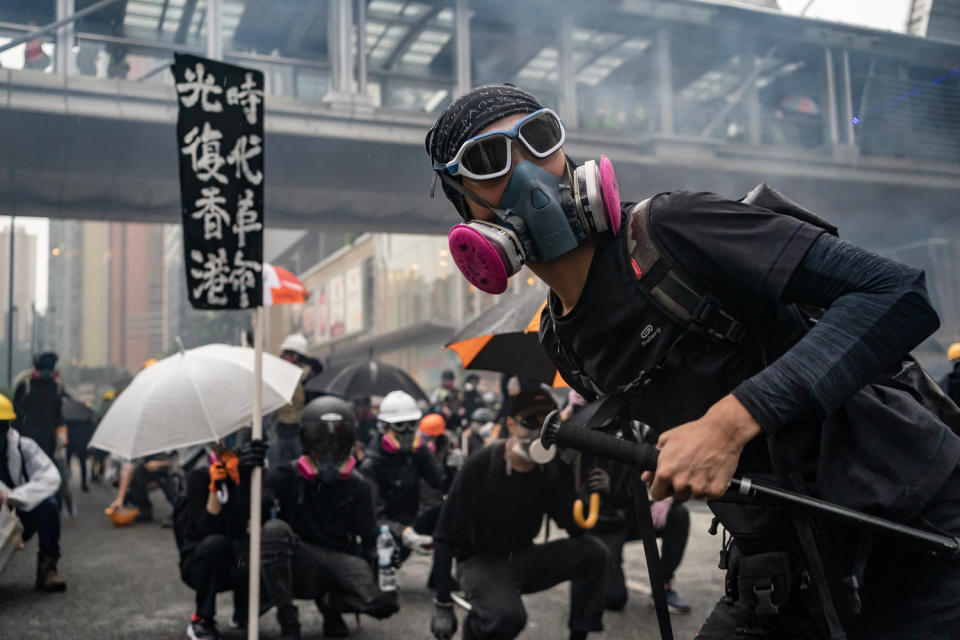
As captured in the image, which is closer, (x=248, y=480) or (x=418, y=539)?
(x=248, y=480)

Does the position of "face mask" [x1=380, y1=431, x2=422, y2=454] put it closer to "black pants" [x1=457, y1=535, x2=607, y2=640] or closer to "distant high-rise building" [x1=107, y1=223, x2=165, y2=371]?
"black pants" [x1=457, y1=535, x2=607, y2=640]

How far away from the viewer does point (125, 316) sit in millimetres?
83500

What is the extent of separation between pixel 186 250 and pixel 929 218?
77.6ft

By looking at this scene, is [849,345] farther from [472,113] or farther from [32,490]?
[32,490]

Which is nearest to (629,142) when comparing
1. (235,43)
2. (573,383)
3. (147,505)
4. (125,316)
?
(235,43)

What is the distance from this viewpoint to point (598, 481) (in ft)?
16.9

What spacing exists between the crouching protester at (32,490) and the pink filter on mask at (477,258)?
216 inches

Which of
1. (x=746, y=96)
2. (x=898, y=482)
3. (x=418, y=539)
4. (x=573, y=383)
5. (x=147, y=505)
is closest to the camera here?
(x=898, y=482)

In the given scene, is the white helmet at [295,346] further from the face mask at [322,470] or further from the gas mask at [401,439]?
the face mask at [322,470]

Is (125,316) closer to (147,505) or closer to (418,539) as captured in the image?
(147,505)

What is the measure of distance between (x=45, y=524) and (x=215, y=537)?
2.04 m

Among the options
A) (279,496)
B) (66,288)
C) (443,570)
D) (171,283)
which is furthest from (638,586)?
(66,288)

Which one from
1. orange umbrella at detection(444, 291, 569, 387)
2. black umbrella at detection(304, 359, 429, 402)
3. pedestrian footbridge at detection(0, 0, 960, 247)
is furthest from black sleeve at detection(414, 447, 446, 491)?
pedestrian footbridge at detection(0, 0, 960, 247)

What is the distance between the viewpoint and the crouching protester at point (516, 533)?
451cm
